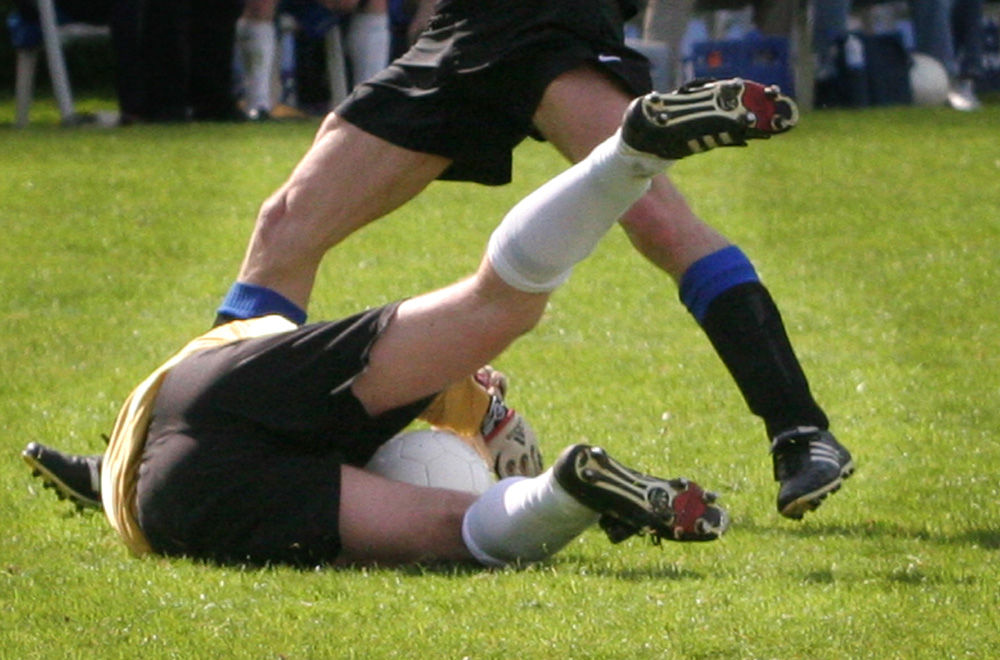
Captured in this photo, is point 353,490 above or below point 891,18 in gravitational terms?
above

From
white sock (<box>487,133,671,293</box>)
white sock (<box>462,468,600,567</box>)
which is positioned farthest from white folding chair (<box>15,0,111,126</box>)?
white sock (<box>487,133,671,293</box>)

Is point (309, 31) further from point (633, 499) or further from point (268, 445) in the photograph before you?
point (633, 499)

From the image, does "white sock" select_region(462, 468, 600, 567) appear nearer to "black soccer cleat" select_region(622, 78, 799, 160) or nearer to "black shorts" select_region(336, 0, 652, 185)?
"black soccer cleat" select_region(622, 78, 799, 160)

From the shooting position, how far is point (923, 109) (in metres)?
15.5

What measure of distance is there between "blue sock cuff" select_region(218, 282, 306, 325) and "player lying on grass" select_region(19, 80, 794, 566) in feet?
2.39

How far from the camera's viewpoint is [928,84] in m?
16.5

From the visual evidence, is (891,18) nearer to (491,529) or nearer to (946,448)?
(946,448)

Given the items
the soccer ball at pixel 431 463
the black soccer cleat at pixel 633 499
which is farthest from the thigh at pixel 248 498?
the black soccer cleat at pixel 633 499

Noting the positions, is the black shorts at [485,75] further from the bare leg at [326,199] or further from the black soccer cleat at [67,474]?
the black soccer cleat at [67,474]

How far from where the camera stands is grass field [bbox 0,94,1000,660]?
4016 millimetres

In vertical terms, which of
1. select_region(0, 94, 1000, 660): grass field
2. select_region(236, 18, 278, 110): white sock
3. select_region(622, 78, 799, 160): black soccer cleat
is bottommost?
select_region(236, 18, 278, 110): white sock

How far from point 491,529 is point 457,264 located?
4.83 meters

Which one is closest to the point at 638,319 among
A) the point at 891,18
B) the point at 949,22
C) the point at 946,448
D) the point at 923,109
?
the point at 946,448

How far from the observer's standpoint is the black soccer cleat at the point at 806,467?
479cm
